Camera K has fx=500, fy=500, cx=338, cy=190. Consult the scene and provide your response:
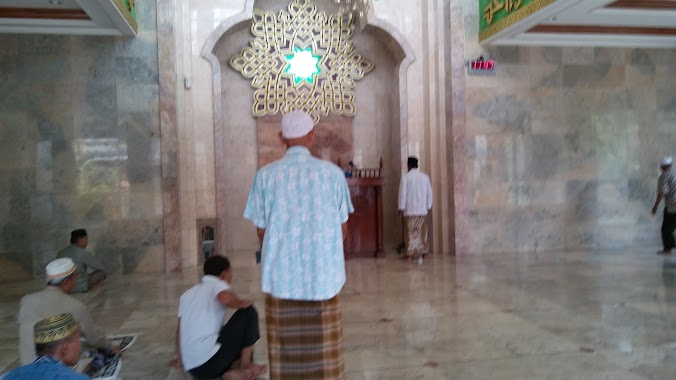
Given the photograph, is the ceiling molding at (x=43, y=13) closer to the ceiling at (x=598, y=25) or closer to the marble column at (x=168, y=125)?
the marble column at (x=168, y=125)

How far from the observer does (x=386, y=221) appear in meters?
7.86

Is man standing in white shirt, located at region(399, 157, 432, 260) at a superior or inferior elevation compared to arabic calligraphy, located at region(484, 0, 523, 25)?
A: inferior

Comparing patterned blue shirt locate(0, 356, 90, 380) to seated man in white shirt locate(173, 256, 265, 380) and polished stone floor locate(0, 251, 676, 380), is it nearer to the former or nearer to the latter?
seated man in white shirt locate(173, 256, 265, 380)

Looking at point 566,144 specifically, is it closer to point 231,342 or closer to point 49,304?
point 231,342

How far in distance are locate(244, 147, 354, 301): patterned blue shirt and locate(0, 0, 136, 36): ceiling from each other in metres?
3.87

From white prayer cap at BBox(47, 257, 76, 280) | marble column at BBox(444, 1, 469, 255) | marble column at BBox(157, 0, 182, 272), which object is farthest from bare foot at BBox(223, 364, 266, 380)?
marble column at BBox(444, 1, 469, 255)

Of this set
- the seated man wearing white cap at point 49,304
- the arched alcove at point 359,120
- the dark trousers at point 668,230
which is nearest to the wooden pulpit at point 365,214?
the arched alcove at point 359,120

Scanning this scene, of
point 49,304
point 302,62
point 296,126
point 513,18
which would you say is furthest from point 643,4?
point 49,304

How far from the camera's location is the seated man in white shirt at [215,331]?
8.50 feet

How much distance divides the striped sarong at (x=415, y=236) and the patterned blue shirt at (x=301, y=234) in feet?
14.1

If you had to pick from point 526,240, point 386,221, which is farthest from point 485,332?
point 386,221

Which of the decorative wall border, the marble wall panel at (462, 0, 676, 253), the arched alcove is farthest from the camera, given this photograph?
the arched alcove

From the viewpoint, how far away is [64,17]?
219 inches

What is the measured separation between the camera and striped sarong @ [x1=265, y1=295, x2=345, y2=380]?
2.15 metres
